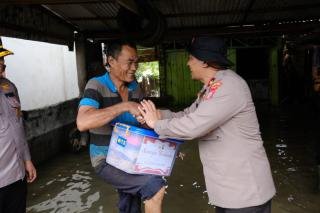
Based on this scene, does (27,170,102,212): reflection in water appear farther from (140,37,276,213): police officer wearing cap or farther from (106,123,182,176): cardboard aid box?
(140,37,276,213): police officer wearing cap

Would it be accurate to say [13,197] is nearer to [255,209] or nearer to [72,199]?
[255,209]

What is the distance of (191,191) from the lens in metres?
5.99

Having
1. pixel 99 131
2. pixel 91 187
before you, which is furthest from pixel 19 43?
pixel 99 131

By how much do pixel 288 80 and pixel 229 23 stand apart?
38.2 ft

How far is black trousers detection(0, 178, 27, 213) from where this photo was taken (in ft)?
10.8

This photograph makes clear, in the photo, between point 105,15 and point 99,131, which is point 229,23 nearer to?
point 105,15

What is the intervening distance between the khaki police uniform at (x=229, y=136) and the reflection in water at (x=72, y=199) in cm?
330

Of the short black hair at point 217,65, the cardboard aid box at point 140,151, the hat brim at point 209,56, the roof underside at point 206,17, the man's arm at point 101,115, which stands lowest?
the cardboard aid box at point 140,151

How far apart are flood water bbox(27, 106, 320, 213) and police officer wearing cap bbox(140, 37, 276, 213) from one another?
2.64m

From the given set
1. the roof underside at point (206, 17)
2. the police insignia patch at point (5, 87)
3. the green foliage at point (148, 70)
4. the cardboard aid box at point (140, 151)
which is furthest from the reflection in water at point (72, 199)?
the green foliage at point (148, 70)

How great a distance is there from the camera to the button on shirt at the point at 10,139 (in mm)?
3271

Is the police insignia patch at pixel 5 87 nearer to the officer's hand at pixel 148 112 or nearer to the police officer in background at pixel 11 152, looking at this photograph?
A: the police officer in background at pixel 11 152

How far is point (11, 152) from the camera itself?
335cm

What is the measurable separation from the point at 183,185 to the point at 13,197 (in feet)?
11.5
